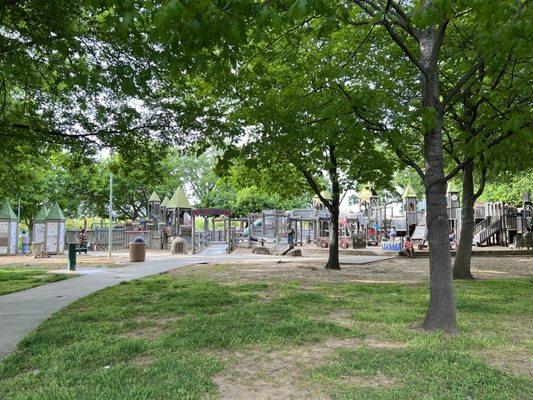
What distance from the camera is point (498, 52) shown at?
223 inches

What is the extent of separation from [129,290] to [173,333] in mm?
5179

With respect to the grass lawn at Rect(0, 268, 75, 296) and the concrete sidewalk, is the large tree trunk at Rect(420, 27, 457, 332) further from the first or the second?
the grass lawn at Rect(0, 268, 75, 296)

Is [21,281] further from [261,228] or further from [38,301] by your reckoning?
[261,228]

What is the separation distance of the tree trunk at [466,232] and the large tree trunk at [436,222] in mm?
7075

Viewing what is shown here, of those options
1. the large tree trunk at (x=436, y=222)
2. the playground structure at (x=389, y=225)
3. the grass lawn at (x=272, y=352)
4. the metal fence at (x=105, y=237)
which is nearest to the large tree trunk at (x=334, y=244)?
the grass lawn at (x=272, y=352)

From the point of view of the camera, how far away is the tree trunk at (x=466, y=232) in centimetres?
1312

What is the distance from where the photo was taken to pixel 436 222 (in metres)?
6.53

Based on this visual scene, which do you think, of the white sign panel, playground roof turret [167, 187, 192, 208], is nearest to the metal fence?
playground roof turret [167, 187, 192, 208]

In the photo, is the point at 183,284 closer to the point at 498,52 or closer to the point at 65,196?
the point at 498,52

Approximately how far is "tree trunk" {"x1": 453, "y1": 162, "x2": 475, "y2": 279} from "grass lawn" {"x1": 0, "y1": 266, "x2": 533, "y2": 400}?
14.3ft

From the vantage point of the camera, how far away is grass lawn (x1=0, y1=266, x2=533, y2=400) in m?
4.06

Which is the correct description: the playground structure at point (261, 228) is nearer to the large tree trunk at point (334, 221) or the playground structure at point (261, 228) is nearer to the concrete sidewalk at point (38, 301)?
the large tree trunk at point (334, 221)

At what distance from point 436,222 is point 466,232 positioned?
24.6 ft

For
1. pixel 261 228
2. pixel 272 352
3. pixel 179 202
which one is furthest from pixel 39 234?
pixel 272 352
